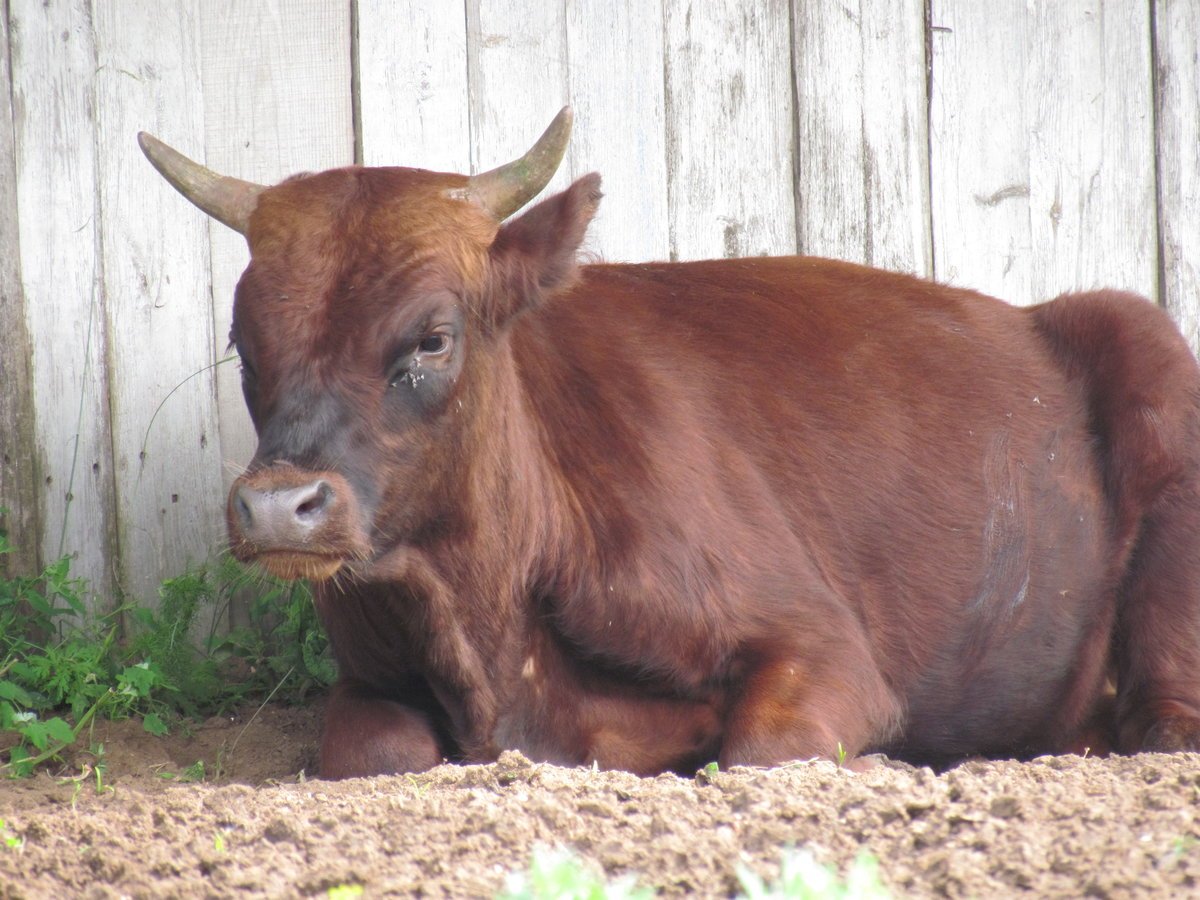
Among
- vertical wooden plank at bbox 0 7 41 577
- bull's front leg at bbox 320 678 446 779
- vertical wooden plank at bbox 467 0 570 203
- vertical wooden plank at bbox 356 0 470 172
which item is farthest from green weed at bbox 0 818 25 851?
vertical wooden plank at bbox 467 0 570 203

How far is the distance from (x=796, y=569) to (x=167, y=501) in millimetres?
2258

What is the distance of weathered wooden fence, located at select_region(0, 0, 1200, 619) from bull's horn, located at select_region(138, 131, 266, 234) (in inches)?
38.7

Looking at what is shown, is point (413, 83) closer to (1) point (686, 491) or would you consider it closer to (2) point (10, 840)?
(1) point (686, 491)

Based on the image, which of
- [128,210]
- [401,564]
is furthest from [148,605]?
[401,564]

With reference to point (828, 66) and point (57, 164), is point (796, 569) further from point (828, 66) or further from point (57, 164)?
point (57, 164)

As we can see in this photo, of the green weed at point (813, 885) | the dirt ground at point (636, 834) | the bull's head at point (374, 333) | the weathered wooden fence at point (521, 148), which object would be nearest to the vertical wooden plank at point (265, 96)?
the weathered wooden fence at point (521, 148)

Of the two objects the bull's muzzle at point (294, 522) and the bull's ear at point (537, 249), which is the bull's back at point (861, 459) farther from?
the bull's muzzle at point (294, 522)

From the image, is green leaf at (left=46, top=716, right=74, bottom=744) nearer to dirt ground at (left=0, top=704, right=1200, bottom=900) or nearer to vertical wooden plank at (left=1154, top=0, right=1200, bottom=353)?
dirt ground at (left=0, top=704, right=1200, bottom=900)

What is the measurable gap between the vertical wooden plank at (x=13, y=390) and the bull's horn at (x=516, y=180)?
6.19ft

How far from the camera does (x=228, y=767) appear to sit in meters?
4.41

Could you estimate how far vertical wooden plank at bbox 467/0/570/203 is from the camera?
17.2 ft

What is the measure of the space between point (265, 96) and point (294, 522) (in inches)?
91.2

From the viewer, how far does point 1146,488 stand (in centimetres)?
473

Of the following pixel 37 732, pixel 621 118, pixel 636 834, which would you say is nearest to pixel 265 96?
pixel 621 118
